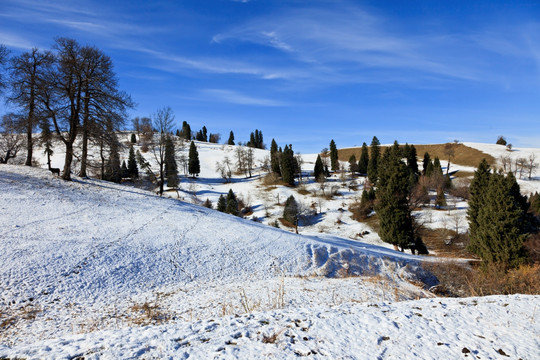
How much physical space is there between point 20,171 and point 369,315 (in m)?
26.5

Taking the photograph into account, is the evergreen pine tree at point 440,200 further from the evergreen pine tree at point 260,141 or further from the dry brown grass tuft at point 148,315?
the evergreen pine tree at point 260,141

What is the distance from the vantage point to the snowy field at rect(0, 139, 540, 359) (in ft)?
12.0

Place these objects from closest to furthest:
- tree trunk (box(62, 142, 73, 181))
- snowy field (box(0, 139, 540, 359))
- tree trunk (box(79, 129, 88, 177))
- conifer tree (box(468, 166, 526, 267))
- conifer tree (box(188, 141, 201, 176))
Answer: snowy field (box(0, 139, 540, 359)) < tree trunk (box(62, 142, 73, 181)) < tree trunk (box(79, 129, 88, 177)) < conifer tree (box(468, 166, 526, 267)) < conifer tree (box(188, 141, 201, 176))

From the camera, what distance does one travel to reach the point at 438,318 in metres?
4.20

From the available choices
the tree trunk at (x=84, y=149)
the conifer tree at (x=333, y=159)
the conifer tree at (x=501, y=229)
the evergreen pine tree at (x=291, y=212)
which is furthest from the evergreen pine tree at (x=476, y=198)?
the conifer tree at (x=333, y=159)

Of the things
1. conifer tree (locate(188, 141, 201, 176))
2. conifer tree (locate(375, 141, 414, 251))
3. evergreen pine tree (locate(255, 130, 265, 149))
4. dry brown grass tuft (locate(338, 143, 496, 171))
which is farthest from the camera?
evergreen pine tree (locate(255, 130, 265, 149))

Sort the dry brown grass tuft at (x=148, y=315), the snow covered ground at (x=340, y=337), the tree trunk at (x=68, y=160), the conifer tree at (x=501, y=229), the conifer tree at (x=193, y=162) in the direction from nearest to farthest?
the snow covered ground at (x=340, y=337) → the dry brown grass tuft at (x=148, y=315) → the tree trunk at (x=68, y=160) → the conifer tree at (x=501, y=229) → the conifer tree at (x=193, y=162)

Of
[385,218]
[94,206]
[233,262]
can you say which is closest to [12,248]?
[94,206]

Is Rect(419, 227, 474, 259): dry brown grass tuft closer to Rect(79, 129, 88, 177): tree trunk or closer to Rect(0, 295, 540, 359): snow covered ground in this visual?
Rect(0, 295, 540, 359): snow covered ground

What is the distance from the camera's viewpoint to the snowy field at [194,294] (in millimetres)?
3658

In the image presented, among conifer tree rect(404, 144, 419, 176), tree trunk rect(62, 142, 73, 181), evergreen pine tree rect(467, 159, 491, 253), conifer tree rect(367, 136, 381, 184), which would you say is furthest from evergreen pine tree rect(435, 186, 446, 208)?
tree trunk rect(62, 142, 73, 181)

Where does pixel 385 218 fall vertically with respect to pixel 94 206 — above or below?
below

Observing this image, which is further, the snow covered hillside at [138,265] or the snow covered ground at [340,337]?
the snow covered hillside at [138,265]

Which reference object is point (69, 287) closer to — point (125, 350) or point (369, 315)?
point (125, 350)
